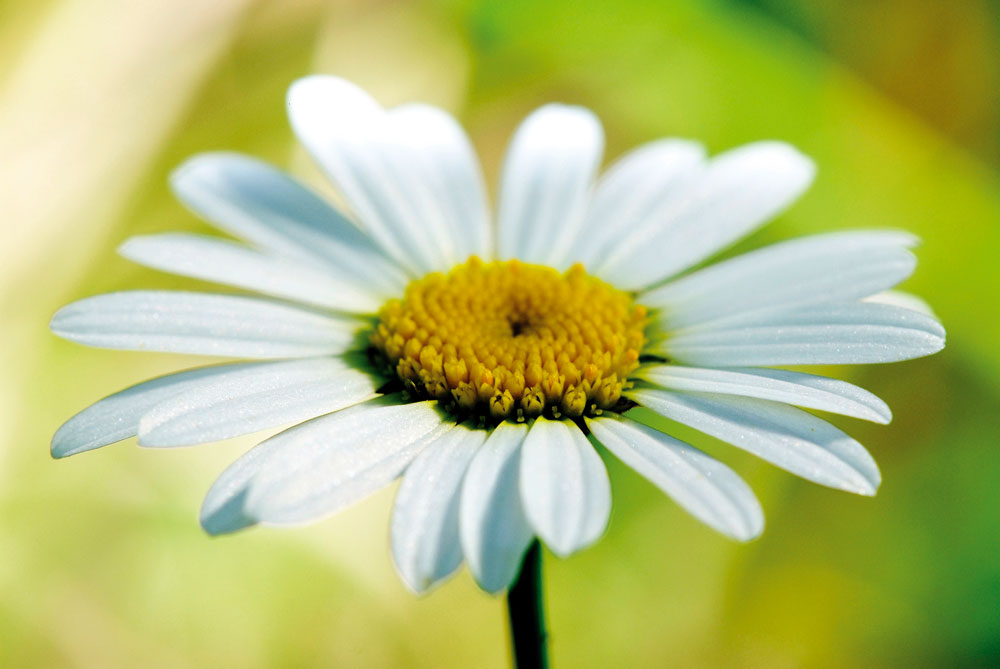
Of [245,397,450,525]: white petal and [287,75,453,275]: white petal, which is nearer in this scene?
[245,397,450,525]: white petal

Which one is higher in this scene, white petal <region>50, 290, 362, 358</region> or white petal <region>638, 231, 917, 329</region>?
white petal <region>638, 231, 917, 329</region>

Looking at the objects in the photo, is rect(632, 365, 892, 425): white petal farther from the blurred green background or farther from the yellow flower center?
the blurred green background

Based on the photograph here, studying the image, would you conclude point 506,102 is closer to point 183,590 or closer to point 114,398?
point 183,590

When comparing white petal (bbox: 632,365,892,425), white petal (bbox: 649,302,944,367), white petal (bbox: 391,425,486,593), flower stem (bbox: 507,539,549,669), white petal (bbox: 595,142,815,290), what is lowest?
flower stem (bbox: 507,539,549,669)

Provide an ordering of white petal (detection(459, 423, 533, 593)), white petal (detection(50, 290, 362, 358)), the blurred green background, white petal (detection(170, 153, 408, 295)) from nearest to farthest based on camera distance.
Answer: white petal (detection(459, 423, 533, 593)) < white petal (detection(50, 290, 362, 358)) < white petal (detection(170, 153, 408, 295)) < the blurred green background

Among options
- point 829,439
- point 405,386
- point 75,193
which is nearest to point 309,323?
point 405,386

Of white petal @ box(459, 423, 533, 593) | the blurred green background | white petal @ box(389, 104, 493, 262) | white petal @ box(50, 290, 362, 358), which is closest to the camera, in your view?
white petal @ box(459, 423, 533, 593)

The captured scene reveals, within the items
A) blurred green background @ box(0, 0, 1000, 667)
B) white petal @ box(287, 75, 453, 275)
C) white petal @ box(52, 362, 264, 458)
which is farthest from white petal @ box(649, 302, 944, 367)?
blurred green background @ box(0, 0, 1000, 667)
